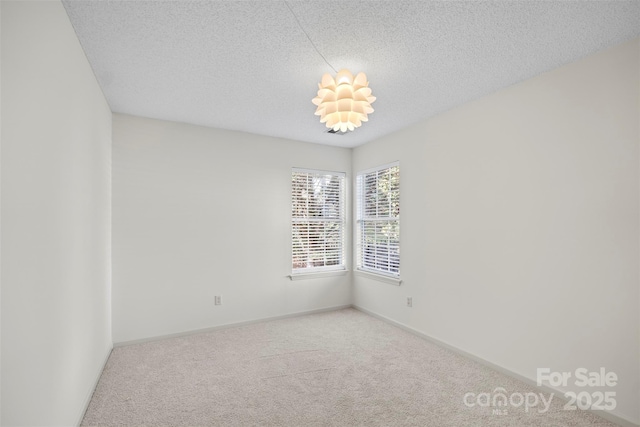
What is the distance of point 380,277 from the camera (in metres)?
4.33

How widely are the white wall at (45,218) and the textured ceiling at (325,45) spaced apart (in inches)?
14.6

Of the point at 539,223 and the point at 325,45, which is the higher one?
the point at 325,45

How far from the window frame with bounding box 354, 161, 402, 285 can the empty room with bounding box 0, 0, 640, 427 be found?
0.05 meters

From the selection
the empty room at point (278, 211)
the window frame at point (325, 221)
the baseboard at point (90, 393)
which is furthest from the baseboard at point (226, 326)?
the window frame at point (325, 221)

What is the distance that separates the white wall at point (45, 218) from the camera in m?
1.27

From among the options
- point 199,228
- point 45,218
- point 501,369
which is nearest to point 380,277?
point 501,369

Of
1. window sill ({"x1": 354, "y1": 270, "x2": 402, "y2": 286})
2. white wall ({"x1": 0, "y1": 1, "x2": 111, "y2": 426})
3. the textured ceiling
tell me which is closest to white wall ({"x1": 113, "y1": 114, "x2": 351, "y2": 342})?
window sill ({"x1": 354, "y1": 270, "x2": 402, "y2": 286})

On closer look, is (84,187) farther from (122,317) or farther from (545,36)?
(545,36)

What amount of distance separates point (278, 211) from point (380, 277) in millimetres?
1640

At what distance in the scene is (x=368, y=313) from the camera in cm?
454

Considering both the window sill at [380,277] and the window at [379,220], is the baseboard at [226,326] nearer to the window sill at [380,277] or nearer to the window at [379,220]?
the window sill at [380,277]

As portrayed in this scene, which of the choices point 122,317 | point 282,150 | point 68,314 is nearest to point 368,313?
point 282,150

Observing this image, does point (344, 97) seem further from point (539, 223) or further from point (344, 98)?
point (539, 223)

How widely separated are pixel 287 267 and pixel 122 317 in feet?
6.45
